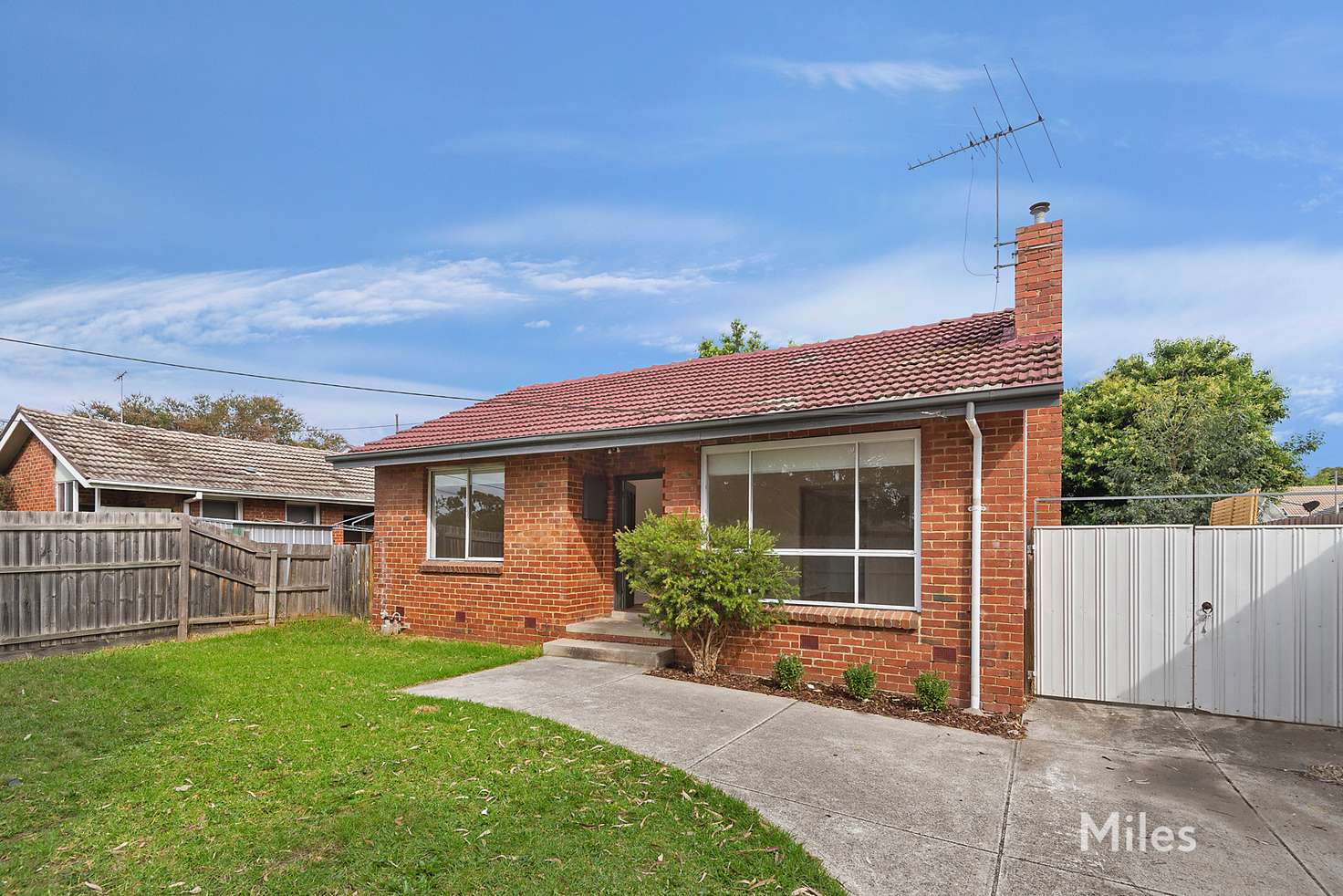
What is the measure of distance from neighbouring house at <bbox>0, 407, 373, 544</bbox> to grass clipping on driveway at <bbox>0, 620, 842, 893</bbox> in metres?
11.4

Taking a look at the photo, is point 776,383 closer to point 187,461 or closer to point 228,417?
point 187,461

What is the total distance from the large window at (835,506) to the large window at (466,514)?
3.62 meters

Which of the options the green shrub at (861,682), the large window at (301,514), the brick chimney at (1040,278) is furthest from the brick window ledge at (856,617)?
the large window at (301,514)

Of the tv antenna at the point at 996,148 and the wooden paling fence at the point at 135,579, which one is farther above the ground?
the tv antenna at the point at 996,148

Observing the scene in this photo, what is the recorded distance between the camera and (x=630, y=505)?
436 inches

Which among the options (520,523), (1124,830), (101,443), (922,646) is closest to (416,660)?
(520,523)

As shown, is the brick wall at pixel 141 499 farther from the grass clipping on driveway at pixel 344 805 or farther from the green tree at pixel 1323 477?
the green tree at pixel 1323 477

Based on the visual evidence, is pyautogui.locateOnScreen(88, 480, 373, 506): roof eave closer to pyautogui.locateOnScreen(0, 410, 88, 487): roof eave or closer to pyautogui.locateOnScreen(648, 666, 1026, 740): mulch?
pyautogui.locateOnScreen(0, 410, 88, 487): roof eave

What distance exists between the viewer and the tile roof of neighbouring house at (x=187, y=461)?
1633 cm

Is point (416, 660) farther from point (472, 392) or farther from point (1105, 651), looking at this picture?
point (1105, 651)

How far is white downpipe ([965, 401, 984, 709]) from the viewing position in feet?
22.1

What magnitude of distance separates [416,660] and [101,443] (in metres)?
13.8

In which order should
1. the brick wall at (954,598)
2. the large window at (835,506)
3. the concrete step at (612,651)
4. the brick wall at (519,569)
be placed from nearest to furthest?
the brick wall at (954,598) → the large window at (835,506) → the concrete step at (612,651) → the brick wall at (519,569)

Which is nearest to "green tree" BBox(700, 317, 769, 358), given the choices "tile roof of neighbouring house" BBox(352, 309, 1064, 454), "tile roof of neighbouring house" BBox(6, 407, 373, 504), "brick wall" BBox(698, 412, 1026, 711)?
"tile roof of neighbouring house" BBox(6, 407, 373, 504)
